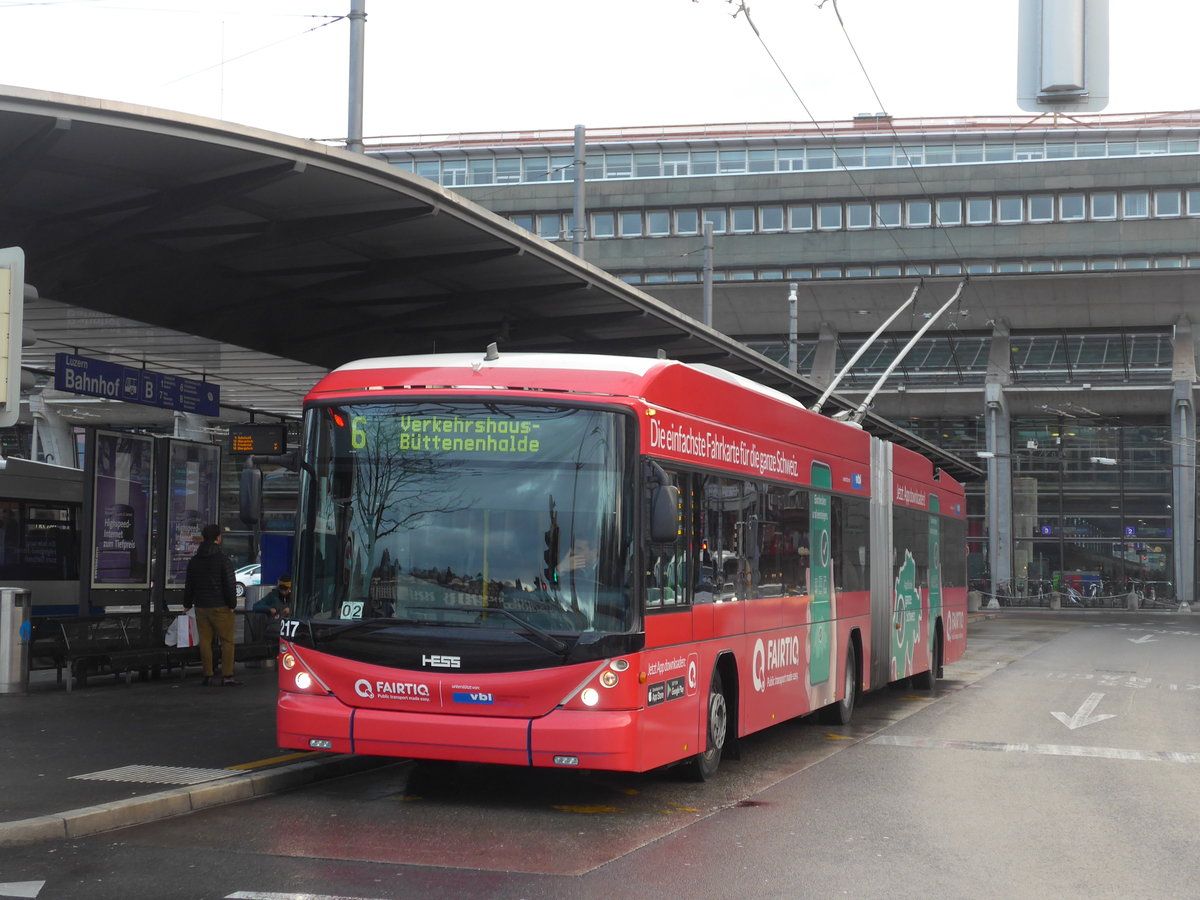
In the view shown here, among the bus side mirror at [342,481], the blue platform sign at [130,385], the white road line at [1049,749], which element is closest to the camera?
the bus side mirror at [342,481]

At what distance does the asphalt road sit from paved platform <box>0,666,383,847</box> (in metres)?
0.16

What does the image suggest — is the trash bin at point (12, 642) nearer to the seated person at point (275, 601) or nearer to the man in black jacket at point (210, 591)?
the man in black jacket at point (210, 591)

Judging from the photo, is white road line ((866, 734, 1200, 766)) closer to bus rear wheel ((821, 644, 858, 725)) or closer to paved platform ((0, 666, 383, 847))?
bus rear wheel ((821, 644, 858, 725))

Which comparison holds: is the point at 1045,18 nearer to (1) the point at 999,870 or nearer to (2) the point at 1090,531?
(1) the point at 999,870

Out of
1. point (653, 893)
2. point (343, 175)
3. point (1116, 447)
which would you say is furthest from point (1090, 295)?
point (653, 893)

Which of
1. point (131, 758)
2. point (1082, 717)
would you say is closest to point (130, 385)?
point (131, 758)

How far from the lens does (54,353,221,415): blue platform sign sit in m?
16.6

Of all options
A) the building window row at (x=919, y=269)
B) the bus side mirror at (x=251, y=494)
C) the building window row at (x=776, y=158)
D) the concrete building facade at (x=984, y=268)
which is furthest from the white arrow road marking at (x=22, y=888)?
the building window row at (x=776, y=158)

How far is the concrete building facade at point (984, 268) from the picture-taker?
50875 millimetres

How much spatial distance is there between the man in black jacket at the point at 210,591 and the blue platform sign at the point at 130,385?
7.41 feet

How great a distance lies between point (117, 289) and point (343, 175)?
15.5 feet

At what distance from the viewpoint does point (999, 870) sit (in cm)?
783

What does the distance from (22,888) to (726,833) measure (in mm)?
3935

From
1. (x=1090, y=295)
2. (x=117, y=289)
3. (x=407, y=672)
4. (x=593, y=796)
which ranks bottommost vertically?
(x=593, y=796)
